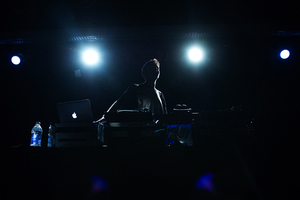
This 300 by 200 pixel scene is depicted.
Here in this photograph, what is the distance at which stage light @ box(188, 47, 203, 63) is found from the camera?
3.71 metres

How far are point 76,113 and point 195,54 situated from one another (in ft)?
8.35

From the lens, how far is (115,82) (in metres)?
3.94

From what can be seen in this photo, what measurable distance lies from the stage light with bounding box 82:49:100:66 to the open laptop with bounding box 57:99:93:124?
78.7 inches

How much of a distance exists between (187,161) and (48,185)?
110 centimetres

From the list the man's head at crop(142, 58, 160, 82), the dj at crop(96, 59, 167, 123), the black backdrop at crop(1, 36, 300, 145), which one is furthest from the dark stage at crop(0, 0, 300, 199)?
the dj at crop(96, 59, 167, 123)

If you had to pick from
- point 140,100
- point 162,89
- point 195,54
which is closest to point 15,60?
point 140,100

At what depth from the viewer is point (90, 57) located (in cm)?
386

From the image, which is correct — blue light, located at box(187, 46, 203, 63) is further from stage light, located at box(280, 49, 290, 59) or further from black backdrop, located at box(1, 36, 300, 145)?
stage light, located at box(280, 49, 290, 59)

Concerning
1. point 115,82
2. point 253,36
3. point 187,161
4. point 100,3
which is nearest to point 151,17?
point 100,3

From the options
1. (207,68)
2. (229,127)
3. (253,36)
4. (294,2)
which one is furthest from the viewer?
(207,68)

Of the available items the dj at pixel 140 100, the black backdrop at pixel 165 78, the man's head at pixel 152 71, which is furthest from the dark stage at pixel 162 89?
the dj at pixel 140 100

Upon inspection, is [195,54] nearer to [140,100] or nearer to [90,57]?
[140,100]

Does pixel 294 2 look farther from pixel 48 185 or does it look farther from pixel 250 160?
pixel 48 185

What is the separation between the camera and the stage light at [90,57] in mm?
3824
